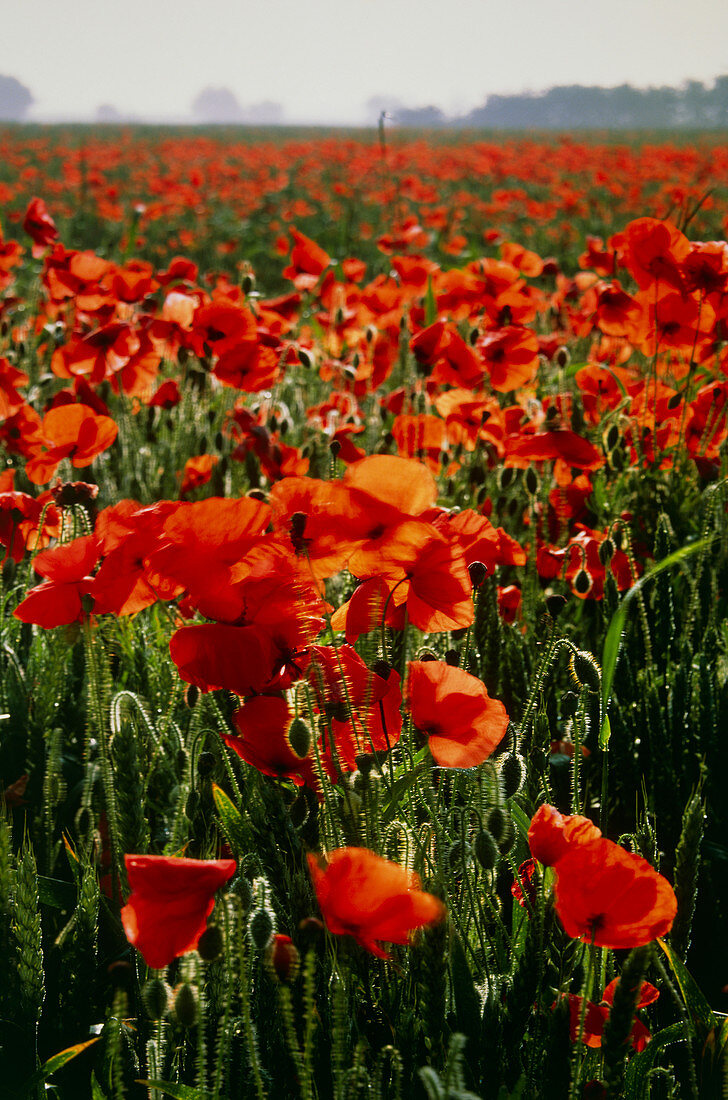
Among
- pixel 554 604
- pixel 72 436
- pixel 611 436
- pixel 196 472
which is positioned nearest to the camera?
pixel 554 604

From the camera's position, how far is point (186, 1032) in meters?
1.02

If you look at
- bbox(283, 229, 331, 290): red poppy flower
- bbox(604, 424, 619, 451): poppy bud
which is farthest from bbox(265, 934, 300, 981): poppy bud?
bbox(283, 229, 331, 290): red poppy flower

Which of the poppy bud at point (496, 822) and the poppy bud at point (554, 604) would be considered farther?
the poppy bud at point (554, 604)

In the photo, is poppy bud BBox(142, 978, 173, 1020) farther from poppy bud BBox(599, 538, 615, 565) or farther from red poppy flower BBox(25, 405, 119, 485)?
red poppy flower BBox(25, 405, 119, 485)

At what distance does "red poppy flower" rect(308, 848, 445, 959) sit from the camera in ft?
2.55

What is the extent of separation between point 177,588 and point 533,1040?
25.2 inches

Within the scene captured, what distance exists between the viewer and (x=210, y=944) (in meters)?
0.79

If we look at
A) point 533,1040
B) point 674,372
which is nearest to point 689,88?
point 674,372

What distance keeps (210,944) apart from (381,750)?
1.10ft

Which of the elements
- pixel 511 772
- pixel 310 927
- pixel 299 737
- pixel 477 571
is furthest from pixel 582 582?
pixel 310 927

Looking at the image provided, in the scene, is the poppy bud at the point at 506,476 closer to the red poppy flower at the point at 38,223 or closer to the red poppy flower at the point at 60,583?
the red poppy flower at the point at 60,583

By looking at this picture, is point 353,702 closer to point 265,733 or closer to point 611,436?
point 265,733

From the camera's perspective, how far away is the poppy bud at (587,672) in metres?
1.12

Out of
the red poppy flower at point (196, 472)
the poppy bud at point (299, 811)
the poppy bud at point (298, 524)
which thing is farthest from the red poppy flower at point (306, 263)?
the poppy bud at point (299, 811)
